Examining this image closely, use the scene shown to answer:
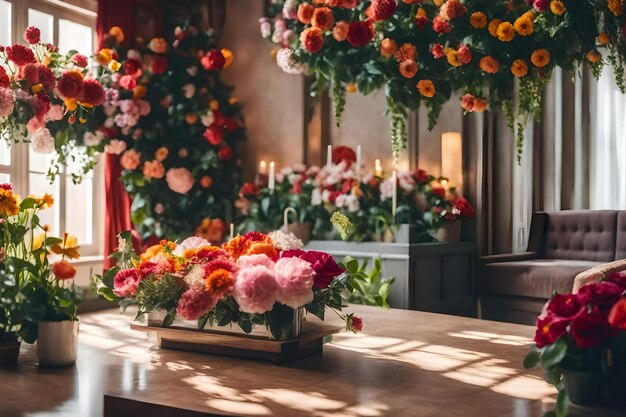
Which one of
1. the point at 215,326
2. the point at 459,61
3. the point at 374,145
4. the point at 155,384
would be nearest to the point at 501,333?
the point at 215,326

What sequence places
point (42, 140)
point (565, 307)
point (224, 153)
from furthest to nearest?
point (224, 153) < point (42, 140) < point (565, 307)

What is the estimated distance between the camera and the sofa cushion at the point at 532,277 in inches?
198

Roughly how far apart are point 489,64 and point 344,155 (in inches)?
56.6

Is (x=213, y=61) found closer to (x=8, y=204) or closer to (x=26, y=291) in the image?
(x=8, y=204)

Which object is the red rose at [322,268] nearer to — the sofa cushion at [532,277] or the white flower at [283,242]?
the white flower at [283,242]

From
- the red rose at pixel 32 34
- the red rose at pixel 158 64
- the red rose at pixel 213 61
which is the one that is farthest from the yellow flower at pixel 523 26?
the red rose at pixel 32 34

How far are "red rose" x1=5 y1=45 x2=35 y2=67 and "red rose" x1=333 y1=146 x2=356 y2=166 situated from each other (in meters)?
2.68

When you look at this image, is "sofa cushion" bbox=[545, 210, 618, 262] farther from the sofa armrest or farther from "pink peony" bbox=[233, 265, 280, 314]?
"pink peony" bbox=[233, 265, 280, 314]

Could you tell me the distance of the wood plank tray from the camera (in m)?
2.60

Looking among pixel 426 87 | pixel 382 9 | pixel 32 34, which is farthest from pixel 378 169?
pixel 32 34

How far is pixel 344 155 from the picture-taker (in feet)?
18.9

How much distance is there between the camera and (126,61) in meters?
5.41

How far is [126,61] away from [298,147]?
143 centimetres

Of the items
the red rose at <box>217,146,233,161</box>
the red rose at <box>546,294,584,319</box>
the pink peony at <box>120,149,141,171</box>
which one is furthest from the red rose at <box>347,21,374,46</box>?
the red rose at <box>546,294,584,319</box>
